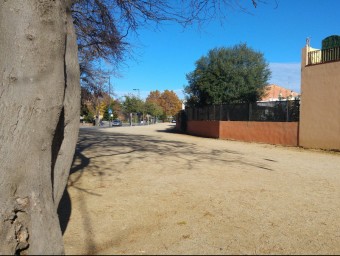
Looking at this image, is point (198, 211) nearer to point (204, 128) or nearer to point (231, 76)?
point (204, 128)

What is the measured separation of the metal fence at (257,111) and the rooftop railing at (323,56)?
2.06 m

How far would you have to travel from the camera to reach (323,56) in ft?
52.5

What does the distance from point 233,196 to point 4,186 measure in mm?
3861

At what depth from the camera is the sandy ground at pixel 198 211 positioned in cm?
372

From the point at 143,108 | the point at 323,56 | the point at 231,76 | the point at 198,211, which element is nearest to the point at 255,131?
the point at 323,56

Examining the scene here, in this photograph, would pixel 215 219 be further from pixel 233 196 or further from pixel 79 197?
pixel 79 197

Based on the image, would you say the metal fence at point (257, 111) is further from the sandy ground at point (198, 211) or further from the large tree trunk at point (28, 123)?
the large tree trunk at point (28, 123)

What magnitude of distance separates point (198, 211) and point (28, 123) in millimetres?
2799

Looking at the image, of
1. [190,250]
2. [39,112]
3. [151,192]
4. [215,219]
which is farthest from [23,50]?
[151,192]

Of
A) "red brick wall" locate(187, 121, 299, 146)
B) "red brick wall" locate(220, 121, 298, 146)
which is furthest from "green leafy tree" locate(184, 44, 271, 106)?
"red brick wall" locate(220, 121, 298, 146)

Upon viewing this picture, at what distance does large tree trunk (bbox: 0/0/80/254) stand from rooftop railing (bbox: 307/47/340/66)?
47.9 ft

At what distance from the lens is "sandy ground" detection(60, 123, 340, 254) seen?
3717 millimetres

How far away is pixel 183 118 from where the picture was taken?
34000mm

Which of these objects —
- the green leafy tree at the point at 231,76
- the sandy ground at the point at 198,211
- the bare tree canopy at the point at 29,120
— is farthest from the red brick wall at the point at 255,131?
the bare tree canopy at the point at 29,120
